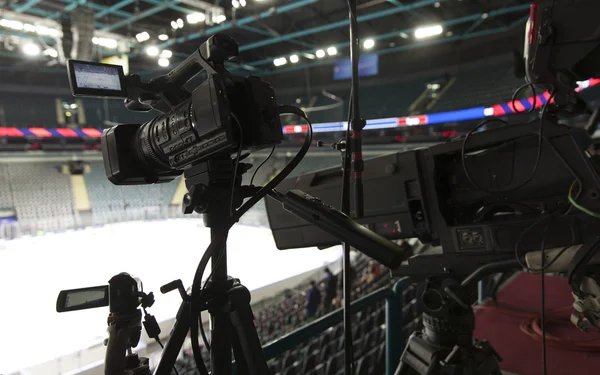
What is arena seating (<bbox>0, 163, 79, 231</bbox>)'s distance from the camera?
34.7ft

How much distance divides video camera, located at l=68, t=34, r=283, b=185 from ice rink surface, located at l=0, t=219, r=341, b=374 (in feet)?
6.11

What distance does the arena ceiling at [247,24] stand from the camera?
23.3 ft

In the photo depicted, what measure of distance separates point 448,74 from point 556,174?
1016 centimetres

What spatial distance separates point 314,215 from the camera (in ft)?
1.70

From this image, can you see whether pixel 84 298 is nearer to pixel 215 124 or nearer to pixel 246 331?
pixel 246 331

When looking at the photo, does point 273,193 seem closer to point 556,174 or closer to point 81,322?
point 556,174

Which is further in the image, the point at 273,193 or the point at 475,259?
the point at 475,259

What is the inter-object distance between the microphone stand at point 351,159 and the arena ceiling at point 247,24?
5972 mm

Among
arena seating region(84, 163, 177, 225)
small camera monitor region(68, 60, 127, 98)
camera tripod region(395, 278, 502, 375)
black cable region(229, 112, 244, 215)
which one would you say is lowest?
camera tripod region(395, 278, 502, 375)

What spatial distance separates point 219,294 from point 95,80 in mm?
439

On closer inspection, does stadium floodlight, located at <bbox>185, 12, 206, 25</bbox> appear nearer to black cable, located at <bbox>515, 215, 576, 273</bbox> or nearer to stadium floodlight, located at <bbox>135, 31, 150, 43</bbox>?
stadium floodlight, located at <bbox>135, 31, 150, 43</bbox>

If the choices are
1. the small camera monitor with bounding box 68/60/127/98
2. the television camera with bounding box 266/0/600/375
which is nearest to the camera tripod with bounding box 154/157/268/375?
the small camera monitor with bounding box 68/60/127/98

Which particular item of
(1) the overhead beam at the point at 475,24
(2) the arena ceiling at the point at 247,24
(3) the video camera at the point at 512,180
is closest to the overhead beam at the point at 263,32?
(2) the arena ceiling at the point at 247,24

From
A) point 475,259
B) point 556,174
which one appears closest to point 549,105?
point 556,174
